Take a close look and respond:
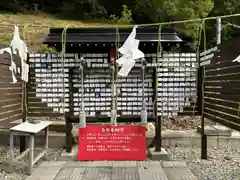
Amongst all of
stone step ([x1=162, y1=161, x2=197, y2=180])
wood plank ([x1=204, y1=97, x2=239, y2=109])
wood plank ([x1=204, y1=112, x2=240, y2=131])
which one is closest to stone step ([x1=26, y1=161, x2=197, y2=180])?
stone step ([x1=162, y1=161, x2=197, y2=180])

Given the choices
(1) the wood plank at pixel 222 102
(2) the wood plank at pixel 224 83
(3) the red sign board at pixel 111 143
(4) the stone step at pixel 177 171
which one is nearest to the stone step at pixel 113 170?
(4) the stone step at pixel 177 171

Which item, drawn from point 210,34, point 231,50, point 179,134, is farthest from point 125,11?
point 231,50

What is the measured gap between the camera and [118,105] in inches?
239

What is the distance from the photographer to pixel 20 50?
221 inches

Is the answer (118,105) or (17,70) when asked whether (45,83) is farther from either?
(118,105)

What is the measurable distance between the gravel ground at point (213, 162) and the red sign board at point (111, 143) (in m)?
0.79

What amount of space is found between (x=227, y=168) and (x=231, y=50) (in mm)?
1936

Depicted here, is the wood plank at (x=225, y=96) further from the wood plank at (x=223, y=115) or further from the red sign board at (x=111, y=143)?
the red sign board at (x=111, y=143)

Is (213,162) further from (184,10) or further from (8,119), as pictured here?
(184,10)

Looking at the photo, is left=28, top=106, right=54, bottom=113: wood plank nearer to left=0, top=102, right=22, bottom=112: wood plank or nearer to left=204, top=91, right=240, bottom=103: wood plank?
left=0, top=102, right=22, bottom=112: wood plank

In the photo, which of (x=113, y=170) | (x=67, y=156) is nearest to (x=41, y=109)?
(x=67, y=156)

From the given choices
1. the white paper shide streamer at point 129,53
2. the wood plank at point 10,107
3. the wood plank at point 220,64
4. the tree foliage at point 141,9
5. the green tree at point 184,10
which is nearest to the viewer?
the wood plank at point 220,64

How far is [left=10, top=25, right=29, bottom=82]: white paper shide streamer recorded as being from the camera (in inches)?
215

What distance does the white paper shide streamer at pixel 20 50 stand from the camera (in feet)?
17.9
